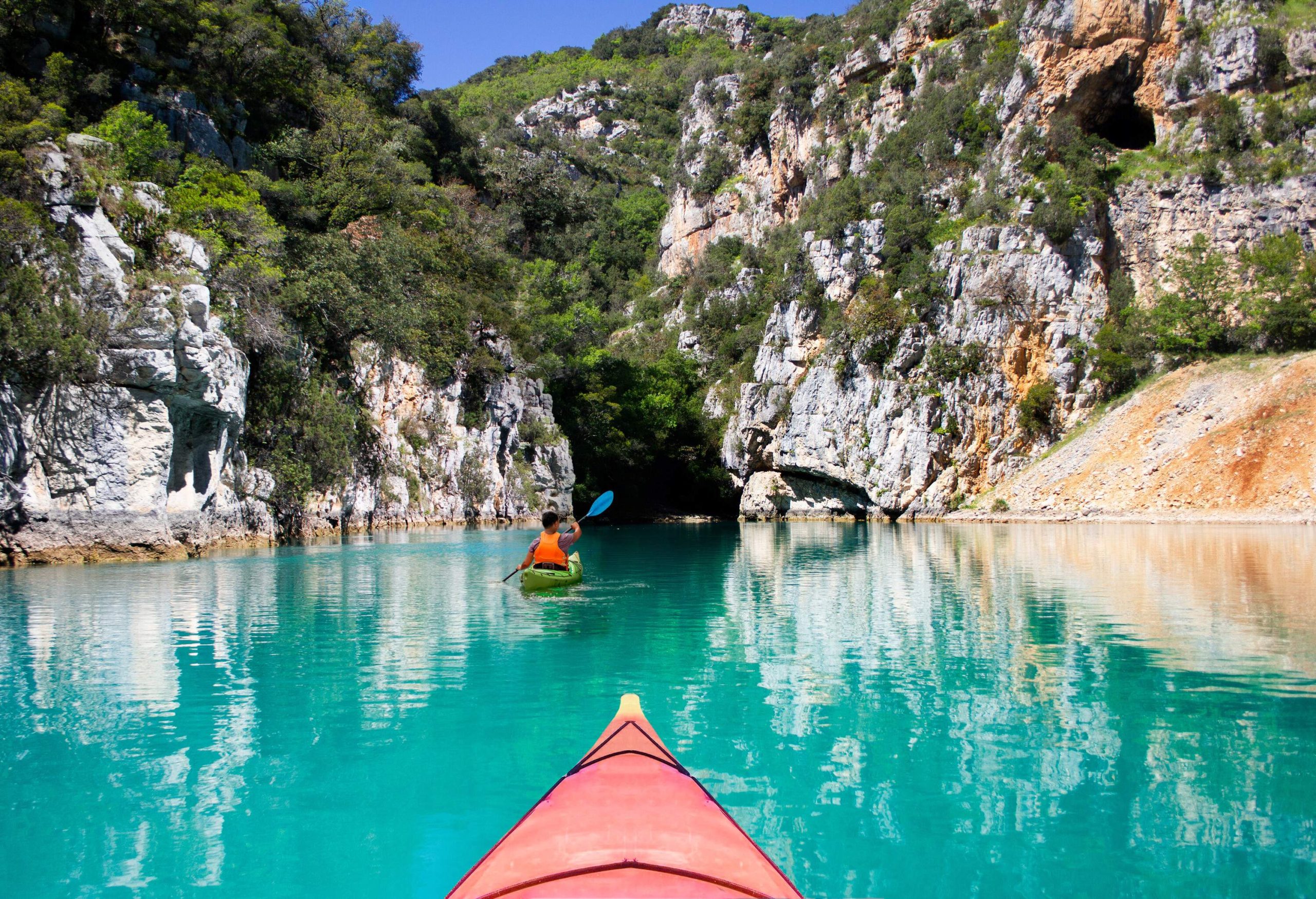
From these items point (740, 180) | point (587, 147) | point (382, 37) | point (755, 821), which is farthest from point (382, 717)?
point (587, 147)

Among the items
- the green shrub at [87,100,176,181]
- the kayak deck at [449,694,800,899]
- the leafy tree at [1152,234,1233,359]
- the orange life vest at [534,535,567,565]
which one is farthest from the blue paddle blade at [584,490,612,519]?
the leafy tree at [1152,234,1233,359]

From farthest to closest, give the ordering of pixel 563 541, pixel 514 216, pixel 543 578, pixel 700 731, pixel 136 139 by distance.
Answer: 1. pixel 514 216
2. pixel 136 139
3. pixel 563 541
4. pixel 543 578
5. pixel 700 731

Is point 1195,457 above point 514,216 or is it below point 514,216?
below

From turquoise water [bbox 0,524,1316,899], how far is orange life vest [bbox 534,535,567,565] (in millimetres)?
629

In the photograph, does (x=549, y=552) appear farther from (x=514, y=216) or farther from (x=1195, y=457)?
(x=514, y=216)

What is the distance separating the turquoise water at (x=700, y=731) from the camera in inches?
177

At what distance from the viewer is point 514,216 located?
5488cm

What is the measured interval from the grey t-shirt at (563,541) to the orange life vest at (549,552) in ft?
0.27

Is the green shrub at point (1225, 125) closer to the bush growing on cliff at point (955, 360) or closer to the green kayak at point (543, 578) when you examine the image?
the bush growing on cliff at point (955, 360)

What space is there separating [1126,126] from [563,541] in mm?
46115

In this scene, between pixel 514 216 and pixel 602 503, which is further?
pixel 514 216

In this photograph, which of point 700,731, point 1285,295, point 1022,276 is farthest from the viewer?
point 1022,276

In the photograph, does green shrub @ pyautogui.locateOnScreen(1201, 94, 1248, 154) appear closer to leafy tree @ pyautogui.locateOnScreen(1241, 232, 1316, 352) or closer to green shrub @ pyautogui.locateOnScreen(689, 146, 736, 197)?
leafy tree @ pyautogui.locateOnScreen(1241, 232, 1316, 352)

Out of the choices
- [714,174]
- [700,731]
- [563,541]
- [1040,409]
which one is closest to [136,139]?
[563,541]
